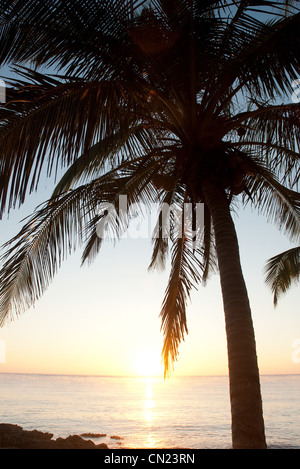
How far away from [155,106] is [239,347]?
284 cm

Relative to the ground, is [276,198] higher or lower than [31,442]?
higher

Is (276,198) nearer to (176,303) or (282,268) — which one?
(176,303)

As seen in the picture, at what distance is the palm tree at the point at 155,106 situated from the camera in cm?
354

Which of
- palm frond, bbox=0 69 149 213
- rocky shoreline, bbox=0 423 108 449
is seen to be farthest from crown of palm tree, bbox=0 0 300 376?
rocky shoreline, bbox=0 423 108 449

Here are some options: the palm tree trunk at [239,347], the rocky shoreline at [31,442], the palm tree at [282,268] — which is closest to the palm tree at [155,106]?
the palm tree trunk at [239,347]

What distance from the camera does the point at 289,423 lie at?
64.1ft

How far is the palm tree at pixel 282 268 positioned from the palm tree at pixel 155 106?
8029 mm

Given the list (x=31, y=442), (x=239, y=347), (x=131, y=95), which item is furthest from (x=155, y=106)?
(x=31, y=442)

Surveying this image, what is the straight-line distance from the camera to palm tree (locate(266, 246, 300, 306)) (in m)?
12.8

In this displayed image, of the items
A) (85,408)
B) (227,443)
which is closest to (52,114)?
(227,443)

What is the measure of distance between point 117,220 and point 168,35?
287 centimetres

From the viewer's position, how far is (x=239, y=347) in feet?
11.5

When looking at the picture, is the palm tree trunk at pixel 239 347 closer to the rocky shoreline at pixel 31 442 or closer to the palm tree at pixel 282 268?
the rocky shoreline at pixel 31 442

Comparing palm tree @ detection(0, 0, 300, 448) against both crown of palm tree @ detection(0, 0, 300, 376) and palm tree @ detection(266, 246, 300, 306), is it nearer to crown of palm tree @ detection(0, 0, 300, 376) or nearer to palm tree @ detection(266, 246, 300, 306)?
crown of palm tree @ detection(0, 0, 300, 376)
